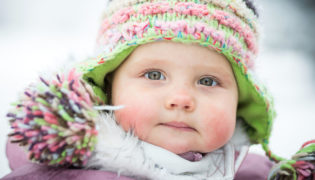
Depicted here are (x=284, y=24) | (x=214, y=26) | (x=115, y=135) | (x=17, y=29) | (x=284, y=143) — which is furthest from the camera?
(x=284, y=24)

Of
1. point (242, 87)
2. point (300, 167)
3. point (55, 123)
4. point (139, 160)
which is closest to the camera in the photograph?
point (55, 123)

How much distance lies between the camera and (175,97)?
83 cm

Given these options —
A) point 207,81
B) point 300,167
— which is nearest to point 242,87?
point 207,81

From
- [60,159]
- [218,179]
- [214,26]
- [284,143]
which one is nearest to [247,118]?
[218,179]

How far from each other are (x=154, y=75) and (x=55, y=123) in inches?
13.0

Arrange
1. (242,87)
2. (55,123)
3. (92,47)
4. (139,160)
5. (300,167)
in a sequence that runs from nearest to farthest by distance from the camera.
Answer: (55,123) → (139,160) → (300,167) → (242,87) → (92,47)

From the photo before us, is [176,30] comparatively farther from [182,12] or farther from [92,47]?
[92,47]

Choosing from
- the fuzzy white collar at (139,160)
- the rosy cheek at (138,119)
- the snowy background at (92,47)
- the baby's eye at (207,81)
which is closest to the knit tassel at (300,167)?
the fuzzy white collar at (139,160)

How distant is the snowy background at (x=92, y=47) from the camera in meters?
1.65

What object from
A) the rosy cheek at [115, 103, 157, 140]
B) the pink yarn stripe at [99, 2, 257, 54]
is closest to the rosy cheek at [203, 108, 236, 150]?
the rosy cheek at [115, 103, 157, 140]

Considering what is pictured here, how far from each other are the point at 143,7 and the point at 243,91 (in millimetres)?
422

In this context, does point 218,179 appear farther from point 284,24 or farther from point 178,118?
point 284,24

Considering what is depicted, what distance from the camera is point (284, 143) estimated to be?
159 cm

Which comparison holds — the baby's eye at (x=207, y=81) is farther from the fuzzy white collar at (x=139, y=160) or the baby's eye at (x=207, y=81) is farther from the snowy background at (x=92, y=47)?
the snowy background at (x=92, y=47)
